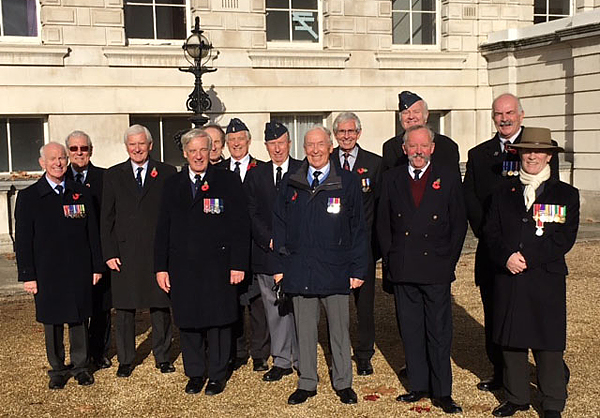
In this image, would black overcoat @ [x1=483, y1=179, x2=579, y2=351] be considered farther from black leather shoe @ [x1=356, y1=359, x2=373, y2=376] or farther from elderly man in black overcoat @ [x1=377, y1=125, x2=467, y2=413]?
black leather shoe @ [x1=356, y1=359, x2=373, y2=376]

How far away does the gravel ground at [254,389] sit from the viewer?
16.9 ft

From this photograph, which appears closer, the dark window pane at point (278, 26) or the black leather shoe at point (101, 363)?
the black leather shoe at point (101, 363)

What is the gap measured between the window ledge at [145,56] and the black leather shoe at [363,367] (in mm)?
10237

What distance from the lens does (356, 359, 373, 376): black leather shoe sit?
5.92 meters

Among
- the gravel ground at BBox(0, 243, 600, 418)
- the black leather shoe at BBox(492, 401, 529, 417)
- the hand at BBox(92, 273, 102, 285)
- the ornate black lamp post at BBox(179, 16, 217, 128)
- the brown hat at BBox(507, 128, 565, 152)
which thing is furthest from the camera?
the ornate black lamp post at BBox(179, 16, 217, 128)

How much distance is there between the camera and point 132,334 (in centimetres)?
609

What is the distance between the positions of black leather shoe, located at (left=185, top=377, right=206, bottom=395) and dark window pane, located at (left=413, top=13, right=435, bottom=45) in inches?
515

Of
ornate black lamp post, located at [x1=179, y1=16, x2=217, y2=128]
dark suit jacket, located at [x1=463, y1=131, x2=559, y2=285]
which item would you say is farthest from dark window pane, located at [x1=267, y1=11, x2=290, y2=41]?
dark suit jacket, located at [x1=463, y1=131, x2=559, y2=285]

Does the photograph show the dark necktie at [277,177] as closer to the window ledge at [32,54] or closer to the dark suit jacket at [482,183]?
the dark suit jacket at [482,183]

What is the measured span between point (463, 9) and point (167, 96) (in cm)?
705

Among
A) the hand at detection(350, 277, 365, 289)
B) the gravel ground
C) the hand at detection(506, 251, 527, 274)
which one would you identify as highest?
the hand at detection(506, 251, 527, 274)

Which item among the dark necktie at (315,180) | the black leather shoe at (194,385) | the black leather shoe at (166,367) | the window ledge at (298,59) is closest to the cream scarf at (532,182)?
the dark necktie at (315,180)

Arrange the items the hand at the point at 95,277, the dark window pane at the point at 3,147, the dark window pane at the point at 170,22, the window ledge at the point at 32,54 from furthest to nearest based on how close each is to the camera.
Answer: the dark window pane at the point at 170,22
the dark window pane at the point at 3,147
the window ledge at the point at 32,54
the hand at the point at 95,277

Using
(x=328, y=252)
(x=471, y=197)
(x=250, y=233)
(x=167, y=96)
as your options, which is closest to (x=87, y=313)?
(x=250, y=233)
